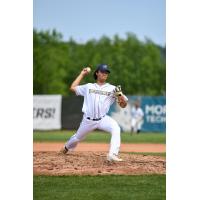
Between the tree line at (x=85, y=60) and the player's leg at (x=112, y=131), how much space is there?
1.55 feet

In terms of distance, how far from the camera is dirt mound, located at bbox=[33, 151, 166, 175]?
22.5 feet

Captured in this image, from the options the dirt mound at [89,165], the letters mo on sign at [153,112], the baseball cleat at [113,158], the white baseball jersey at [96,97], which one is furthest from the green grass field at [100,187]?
the letters mo on sign at [153,112]

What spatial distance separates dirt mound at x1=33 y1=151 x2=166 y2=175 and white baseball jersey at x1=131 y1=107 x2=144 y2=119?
767cm

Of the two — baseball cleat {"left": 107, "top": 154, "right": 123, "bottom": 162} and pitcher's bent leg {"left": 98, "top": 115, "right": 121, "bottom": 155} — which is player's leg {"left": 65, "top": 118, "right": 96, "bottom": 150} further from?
baseball cleat {"left": 107, "top": 154, "right": 123, "bottom": 162}

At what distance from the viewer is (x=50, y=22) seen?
7109 millimetres

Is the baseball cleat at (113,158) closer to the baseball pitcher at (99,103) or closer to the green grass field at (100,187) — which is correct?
the baseball pitcher at (99,103)

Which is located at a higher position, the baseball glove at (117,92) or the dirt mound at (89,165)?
the baseball glove at (117,92)

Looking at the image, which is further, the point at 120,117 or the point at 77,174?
the point at 120,117

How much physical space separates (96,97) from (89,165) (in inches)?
30.3

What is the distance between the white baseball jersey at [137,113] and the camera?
1504cm

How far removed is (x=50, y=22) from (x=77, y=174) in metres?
1.74
